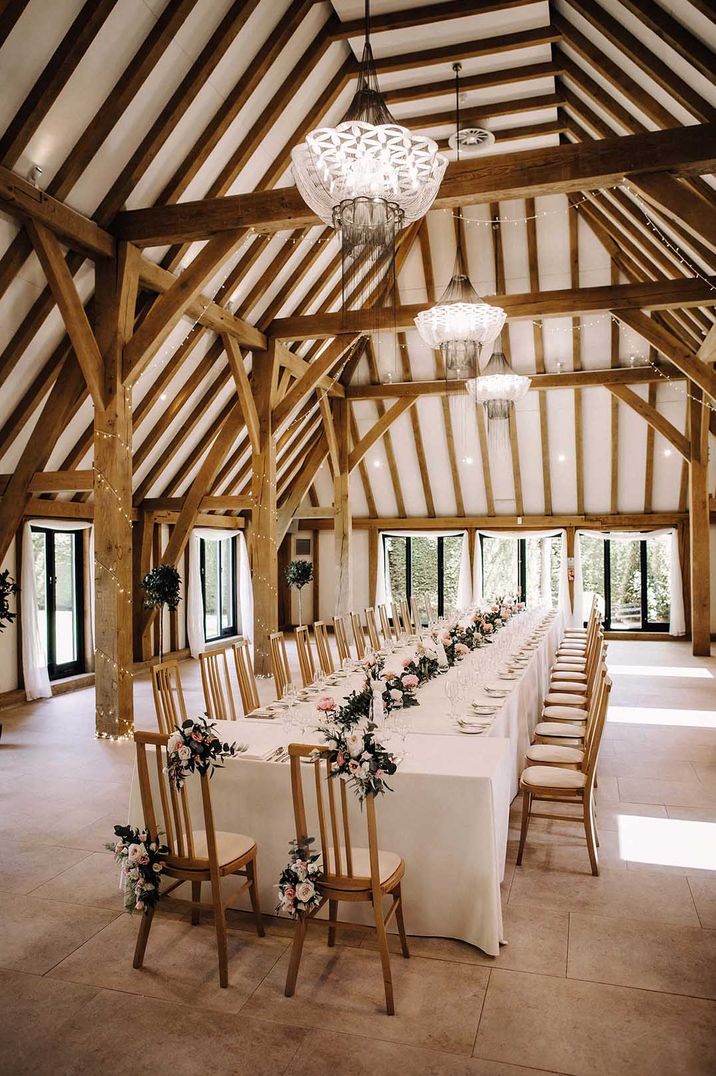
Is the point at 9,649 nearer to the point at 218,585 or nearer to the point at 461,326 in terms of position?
the point at 218,585

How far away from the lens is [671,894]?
3.72 metres

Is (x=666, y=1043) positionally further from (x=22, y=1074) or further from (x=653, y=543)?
(x=653, y=543)

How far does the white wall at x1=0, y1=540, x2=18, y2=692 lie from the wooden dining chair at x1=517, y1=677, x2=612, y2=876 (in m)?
6.81

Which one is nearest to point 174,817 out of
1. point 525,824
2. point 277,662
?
point 525,824

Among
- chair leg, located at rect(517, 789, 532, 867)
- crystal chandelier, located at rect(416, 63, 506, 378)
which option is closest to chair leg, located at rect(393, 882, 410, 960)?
chair leg, located at rect(517, 789, 532, 867)

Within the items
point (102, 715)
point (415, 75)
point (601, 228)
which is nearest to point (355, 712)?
point (102, 715)

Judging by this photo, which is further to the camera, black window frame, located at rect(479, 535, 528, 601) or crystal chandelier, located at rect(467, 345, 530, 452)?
black window frame, located at rect(479, 535, 528, 601)

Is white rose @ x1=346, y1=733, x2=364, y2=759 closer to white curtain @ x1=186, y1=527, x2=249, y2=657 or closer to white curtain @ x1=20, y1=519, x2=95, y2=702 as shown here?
white curtain @ x1=20, y1=519, x2=95, y2=702

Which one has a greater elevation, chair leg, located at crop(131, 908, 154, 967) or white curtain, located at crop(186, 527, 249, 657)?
white curtain, located at crop(186, 527, 249, 657)

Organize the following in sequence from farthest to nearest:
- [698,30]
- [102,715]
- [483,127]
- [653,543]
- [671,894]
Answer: [653,543] < [483,127] < [102,715] < [698,30] < [671,894]

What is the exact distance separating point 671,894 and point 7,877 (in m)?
3.47

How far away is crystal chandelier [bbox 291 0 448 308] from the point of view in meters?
3.80

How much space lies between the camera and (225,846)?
129 inches

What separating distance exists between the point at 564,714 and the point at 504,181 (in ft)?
13.7
